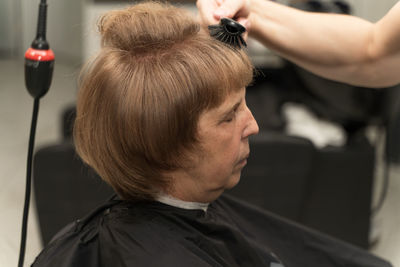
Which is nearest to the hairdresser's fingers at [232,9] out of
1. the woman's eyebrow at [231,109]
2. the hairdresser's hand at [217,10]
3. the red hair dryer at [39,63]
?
the hairdresser's hand at [217,10]

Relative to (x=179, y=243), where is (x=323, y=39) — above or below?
above

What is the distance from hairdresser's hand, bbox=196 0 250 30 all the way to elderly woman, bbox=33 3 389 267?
0.09 m

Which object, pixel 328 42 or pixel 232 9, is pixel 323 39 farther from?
pixel 232 9

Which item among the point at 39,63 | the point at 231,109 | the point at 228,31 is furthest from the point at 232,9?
the point at 39,63

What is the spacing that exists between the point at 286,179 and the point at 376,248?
671mm

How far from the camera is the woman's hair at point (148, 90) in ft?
2.87

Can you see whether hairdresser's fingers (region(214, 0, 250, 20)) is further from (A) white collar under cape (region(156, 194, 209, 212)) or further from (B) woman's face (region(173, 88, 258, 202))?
(A) white collar under cape (region(156, 194, 209, 212))

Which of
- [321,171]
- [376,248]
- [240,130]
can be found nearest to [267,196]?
[321,171]

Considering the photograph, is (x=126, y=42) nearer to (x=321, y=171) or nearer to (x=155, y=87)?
(x=155, y=87)

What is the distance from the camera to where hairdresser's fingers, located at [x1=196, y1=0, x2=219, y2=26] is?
3.49 feet

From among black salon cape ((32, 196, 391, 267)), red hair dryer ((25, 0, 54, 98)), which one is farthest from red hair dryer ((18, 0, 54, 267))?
black salon cape ((32, 196, 391, 267))

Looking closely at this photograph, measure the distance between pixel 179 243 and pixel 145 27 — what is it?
1.30ft

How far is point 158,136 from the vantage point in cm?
89

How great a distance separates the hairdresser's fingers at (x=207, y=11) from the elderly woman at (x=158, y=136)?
0.08 m
